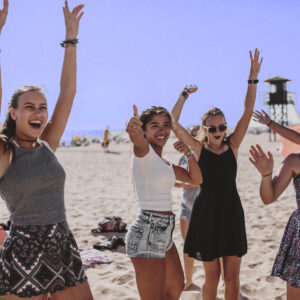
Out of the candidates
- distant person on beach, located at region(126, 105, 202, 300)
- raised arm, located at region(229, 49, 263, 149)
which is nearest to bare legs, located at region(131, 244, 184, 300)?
distant person on beach, located at region(126, 105, 202, 300)

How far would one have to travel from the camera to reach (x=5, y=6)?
7.39 ft

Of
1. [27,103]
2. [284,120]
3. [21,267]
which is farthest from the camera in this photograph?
[284,120]

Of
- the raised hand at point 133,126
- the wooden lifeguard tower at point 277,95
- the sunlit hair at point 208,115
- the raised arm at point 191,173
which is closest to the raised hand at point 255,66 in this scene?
the sunlit hair at point 208,115

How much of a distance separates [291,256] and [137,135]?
1362mm

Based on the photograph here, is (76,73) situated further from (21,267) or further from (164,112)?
(21,267)

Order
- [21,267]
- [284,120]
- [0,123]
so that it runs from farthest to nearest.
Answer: [284,120] → [0,123] → [21,267]

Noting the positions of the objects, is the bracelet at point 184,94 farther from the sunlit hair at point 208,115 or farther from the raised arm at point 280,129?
the raised arm at point 280,129

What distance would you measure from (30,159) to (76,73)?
77 cm

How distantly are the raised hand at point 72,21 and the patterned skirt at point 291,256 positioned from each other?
6.67 ft

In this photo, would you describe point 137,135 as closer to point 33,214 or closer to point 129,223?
point 33,214

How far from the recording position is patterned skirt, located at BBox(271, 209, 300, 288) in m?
2.42

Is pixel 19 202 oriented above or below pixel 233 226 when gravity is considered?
above

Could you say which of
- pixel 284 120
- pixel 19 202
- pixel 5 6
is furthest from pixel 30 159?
pixel 284 120

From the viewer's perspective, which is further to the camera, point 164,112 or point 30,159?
point 164,112
